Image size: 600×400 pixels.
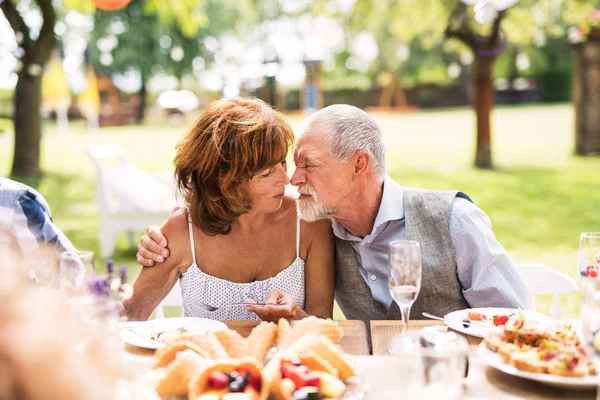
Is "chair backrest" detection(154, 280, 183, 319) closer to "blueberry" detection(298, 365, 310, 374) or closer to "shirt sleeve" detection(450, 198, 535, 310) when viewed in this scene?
"shirt sleeve" detection(450, 198, 535, 310)

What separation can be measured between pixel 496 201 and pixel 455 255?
9.19 meters

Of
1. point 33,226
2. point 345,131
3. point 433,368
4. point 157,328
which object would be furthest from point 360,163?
point 433,368

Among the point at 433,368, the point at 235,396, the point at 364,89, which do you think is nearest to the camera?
the point at 433,368

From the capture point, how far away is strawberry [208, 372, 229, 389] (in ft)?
5.78

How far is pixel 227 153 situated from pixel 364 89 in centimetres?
4212

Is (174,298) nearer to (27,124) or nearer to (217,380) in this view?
(217,380)

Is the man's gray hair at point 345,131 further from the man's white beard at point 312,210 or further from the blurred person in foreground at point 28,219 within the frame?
the blurred person in foreground at point 28,219

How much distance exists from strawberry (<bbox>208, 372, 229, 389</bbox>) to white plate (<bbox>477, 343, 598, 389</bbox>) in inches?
28.9

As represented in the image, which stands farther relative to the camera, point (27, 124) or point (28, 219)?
point (27, 124)

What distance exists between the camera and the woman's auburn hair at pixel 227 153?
9.76ft

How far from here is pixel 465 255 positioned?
3135 millimetres

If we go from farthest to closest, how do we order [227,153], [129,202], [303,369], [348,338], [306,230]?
[129,202] < [306,230] < [227,153] < [348,338] < [303,369]

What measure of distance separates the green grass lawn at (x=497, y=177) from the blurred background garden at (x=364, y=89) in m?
0.04

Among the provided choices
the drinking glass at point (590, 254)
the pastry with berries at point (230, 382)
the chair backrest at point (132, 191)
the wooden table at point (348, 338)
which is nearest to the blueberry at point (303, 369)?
the pastry with berries at point (230, 382)
